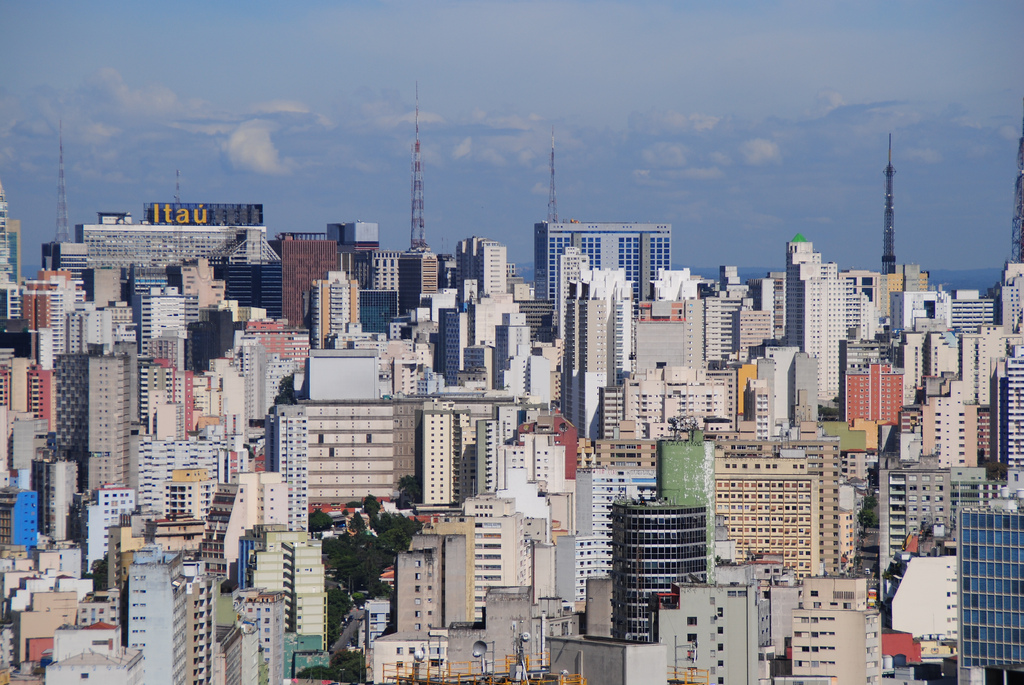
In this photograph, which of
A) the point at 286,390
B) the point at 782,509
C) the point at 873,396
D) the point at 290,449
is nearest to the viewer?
the point at 782,509

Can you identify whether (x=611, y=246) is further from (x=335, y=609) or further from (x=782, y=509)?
(x=335, y=609)

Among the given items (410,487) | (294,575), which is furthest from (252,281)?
(294,575)

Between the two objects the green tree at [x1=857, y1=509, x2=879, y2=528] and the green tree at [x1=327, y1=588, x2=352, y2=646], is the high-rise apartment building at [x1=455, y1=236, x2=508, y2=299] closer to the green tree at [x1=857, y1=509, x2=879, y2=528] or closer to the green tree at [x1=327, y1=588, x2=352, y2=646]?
the green tree at [x1=857, y1=509, x2=879, y2=528]

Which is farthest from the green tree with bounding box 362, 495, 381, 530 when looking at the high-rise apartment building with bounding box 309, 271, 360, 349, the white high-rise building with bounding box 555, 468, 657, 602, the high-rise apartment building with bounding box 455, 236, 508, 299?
the high-rise apartment building with bounding box 455, 236, 508, 299

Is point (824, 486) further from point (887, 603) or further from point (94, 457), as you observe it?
point (94, 457)

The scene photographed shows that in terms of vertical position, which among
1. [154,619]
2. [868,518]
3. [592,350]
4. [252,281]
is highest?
[252,281]

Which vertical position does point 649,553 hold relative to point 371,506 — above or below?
above
